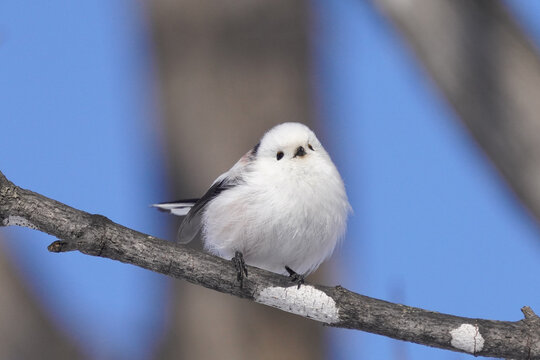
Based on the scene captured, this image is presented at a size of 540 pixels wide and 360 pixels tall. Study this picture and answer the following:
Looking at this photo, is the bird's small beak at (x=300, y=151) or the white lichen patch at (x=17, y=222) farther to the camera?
the bird's small beak at (x=300, y=151)

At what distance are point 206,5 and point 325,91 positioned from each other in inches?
29.7

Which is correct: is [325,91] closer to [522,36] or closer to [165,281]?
[522,36]

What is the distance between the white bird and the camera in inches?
86.0

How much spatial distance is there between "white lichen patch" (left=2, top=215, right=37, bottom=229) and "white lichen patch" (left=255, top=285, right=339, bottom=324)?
0.66 metres

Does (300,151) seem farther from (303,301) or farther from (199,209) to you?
(303,301)

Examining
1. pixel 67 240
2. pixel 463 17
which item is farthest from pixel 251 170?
pixel 463 17

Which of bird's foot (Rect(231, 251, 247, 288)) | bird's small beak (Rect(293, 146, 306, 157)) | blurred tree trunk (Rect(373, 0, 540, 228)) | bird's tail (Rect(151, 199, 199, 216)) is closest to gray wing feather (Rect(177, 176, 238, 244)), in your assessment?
bird's tail (Rect(151, 199, 199, 216))

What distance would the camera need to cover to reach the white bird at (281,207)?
2184 mm

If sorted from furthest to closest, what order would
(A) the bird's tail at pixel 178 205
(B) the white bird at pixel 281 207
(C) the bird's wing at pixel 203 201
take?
(A) the bird's tail at pixel 178 205 → (C) the bird's wing at pixel 203 201 → (B) the white bird at pixel 281 207

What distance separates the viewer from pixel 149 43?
11.4ft

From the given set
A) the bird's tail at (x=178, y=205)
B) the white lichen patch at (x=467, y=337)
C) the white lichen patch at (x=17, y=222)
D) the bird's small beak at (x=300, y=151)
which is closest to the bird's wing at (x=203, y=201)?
the bird's tail at (x=178, y=205)

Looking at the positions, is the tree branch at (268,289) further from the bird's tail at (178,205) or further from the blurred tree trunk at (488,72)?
the blurred tree trunk at (488,72)

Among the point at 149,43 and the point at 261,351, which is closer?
the point at 261,351

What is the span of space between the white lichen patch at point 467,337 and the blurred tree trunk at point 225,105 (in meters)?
1.15
